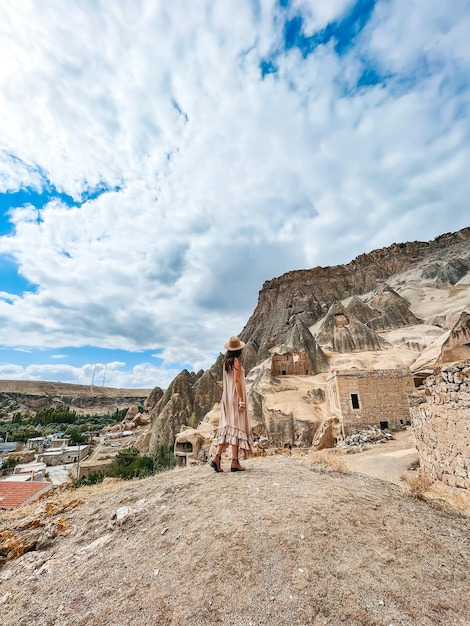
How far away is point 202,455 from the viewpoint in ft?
64.0

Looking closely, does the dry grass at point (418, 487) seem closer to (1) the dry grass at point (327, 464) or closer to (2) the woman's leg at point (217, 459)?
(1) the dry grass at point (327, 464)

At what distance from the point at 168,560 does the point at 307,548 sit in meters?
1.27

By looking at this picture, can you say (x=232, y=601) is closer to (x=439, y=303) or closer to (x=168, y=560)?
(x=168, y=560)

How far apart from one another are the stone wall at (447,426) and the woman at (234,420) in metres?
3.65

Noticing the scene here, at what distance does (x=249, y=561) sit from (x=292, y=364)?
33333 millimetres

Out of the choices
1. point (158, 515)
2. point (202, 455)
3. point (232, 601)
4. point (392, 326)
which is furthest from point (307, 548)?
point (392, 326)

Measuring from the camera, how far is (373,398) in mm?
17547

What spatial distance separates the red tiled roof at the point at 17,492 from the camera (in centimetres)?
888

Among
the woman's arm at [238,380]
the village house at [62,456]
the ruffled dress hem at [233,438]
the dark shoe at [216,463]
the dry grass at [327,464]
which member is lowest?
the village house at [62,456]

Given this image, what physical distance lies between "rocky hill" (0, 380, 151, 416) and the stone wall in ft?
307

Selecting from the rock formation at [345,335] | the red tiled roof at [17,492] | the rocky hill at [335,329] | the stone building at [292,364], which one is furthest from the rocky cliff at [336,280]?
the red tiled roof at [17,492]

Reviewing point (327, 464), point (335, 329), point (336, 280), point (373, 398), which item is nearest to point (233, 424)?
point (327, 464)

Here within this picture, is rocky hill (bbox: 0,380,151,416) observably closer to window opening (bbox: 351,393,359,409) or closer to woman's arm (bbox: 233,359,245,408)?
window opening (bbox: 351,393,359,409)

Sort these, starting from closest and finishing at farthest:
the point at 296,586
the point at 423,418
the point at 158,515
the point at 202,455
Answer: the point at 296,586
the point at 158,515
the point at 423,418
the point at 202,455
